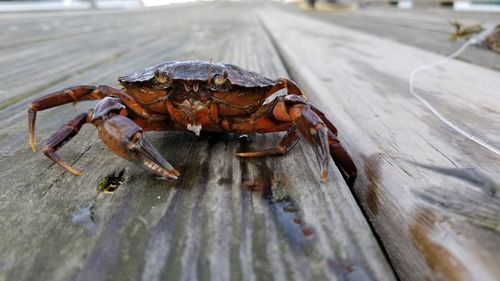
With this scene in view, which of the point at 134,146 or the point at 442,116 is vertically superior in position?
the point at 134,146

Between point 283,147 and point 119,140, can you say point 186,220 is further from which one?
point 283,147

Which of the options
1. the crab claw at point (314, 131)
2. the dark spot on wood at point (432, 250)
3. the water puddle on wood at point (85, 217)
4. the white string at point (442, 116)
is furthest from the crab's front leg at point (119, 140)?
the white string at point (442, 116)

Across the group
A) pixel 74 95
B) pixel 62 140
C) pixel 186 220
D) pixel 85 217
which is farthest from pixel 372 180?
pixel 74 95

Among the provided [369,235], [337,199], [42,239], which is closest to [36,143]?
[42,239]

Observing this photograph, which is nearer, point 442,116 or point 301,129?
point 301,129

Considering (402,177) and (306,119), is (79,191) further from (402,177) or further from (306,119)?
(402,177)

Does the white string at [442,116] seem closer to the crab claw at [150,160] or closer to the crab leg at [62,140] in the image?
the crab claw at [150,160]
